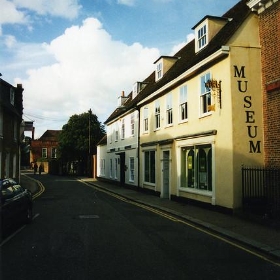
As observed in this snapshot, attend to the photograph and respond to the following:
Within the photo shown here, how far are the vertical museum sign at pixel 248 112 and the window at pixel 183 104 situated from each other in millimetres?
3957

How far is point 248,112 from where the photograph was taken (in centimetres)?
1284

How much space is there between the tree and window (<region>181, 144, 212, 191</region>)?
114 feet

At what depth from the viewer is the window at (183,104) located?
16.7 meters

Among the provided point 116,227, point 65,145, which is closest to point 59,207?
point 116,227

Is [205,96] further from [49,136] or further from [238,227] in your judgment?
[49,136]

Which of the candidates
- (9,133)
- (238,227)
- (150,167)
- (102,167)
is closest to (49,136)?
(102,167)

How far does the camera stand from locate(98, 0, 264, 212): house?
12.8 meters

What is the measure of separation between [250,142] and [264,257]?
20.3ft

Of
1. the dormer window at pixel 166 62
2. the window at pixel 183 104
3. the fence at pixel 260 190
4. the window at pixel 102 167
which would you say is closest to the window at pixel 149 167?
the window at pixel 183 104

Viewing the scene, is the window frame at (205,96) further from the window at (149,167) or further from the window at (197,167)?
the window at (149,167)

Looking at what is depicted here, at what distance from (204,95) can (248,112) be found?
2.64 meters

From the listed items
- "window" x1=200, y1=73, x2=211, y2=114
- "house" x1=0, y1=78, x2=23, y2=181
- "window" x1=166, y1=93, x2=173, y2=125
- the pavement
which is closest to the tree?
"house" x1=0, y1=78, x2=23, y2=181

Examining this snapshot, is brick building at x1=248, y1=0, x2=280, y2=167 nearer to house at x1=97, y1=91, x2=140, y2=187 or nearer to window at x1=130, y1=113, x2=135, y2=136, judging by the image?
house at x1=97, y1=91, x2=140, y2=187

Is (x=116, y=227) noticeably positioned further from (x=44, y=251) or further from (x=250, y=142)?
(x=250, y=142)
